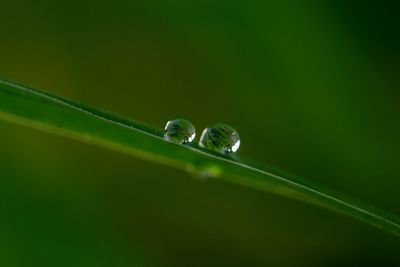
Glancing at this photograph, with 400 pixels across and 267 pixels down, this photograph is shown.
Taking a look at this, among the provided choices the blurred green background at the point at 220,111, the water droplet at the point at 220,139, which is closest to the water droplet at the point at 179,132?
the water droplet at the point at 220,139

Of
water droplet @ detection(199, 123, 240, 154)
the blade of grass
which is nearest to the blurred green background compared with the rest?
water droplet @ detection(199, 123, 240, 154)

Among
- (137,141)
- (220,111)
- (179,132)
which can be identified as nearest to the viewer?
(137,141)

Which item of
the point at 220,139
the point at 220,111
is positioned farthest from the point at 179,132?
the point at 220,111

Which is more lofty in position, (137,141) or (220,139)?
(220,139)

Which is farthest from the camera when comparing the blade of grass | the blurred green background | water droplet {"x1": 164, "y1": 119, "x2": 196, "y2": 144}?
the blurred green background

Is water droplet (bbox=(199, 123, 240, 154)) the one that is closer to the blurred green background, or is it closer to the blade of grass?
the blade of grass

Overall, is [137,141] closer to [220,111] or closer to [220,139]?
[220,139]

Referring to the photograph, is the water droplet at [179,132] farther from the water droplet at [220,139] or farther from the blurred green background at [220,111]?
the blurred green background at [220,111]
